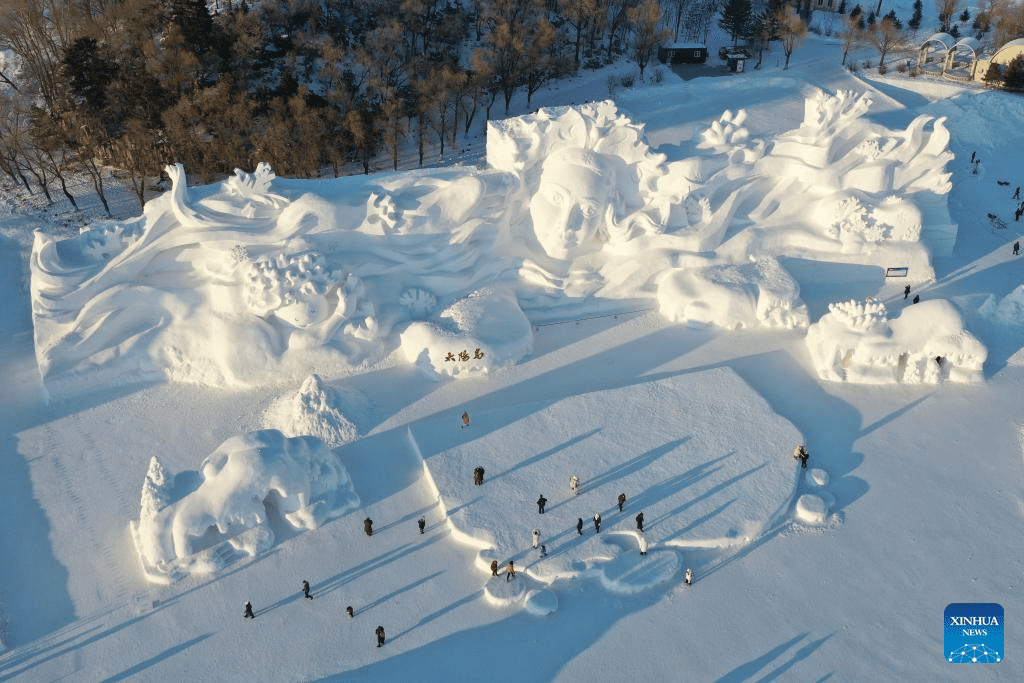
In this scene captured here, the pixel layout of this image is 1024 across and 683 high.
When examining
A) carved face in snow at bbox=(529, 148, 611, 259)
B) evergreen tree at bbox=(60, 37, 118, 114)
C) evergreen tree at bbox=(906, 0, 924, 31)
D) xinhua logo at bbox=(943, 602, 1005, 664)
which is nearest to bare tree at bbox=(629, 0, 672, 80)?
evergreen tree at bbox=(906, 0, 924, 31)

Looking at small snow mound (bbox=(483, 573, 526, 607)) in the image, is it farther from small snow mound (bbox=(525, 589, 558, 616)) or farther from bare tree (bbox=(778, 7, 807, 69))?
bare tree (bbox=(778, 7, 807, 69))

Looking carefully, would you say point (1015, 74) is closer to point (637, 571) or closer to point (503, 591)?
point (637, 571)

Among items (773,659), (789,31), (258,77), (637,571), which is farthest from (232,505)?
(789,31)

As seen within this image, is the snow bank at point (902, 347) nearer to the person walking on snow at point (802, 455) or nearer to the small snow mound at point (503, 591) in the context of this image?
the person walking on snow at point (802, 455)

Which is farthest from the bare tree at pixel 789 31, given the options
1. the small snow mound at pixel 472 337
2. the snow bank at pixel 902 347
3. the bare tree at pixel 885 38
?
the small snow mound at pixel 472 337

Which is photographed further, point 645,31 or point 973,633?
point 645,31

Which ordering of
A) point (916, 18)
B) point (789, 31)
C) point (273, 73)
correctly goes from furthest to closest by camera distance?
point (916, 18) < point (789, 31) < point (273, 73)
